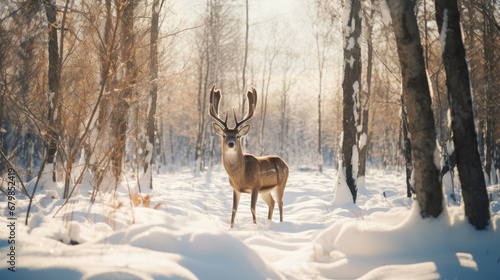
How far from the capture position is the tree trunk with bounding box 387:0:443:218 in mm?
3037

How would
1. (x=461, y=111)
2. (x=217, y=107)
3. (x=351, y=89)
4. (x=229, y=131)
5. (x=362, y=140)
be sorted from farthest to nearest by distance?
(x=362, y=140)
(x=351, y=89)
(x=217, y=107)
(x=229, y=131)
(x=461, y=111)

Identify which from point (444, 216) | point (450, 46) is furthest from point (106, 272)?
point (450, 46)

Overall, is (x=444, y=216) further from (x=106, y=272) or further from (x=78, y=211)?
(x=78, y=211)

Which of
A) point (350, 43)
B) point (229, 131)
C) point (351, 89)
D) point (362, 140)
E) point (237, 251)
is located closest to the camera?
point (237, 251)

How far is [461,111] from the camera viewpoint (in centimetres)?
303

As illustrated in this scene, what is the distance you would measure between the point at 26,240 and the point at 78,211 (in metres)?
1.61

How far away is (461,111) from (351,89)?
4.57 meters

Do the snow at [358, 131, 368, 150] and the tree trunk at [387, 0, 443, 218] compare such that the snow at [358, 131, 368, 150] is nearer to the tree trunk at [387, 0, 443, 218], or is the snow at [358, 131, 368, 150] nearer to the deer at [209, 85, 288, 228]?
the deer at [209, 85, 288, 228]

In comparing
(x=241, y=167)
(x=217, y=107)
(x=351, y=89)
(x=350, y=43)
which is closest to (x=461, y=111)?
(x=241, y=167)

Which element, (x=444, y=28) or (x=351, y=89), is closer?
(x=444, y=28)

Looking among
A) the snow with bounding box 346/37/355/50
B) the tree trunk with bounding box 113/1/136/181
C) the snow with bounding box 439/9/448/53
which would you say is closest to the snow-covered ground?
the tree trunk with bounding box 113/1/136/181

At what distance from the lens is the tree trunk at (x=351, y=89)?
7.36 m

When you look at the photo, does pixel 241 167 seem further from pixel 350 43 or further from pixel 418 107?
pixel 350 43

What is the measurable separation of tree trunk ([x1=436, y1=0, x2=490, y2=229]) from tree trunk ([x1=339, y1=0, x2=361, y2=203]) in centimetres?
431
